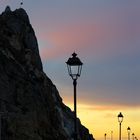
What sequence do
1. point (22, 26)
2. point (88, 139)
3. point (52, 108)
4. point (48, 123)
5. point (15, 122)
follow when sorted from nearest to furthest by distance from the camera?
point (15, 122)
point (48, 123)
point (52, 108)
point (22, 26)
point (88, 139)

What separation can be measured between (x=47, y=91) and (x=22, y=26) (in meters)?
16.4

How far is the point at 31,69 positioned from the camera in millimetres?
140000

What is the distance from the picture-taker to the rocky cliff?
4717 inches

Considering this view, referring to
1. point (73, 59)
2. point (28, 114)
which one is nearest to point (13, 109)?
point (28, 114)

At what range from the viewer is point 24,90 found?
129750 mm

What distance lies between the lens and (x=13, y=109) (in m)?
124

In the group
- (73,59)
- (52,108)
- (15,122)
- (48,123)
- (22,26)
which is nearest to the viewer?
(73,59)

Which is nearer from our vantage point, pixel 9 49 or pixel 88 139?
A: pixel 9 49

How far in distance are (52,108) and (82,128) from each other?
127 ft

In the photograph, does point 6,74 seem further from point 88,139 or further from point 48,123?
point 88,139

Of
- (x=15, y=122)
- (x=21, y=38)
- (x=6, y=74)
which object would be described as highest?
(x=21, y=38)

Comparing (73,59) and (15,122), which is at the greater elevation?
(15,122)

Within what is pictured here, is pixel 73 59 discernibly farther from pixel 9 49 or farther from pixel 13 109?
pixel 9 49

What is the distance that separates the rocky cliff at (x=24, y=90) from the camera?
120 meters
